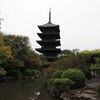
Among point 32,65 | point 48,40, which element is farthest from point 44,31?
point 32,65

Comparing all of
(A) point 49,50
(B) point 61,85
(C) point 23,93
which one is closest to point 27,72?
(A) point 49,50

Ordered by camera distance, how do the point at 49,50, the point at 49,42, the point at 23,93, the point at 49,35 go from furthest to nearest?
the point at 49,35 < the point at 49,42 < the point at 49,50 < the point at 23,93

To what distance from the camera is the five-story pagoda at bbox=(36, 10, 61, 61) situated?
218ft

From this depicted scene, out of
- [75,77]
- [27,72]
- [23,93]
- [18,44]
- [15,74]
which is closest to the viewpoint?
[75,77]

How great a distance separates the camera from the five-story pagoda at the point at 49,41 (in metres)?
66.4

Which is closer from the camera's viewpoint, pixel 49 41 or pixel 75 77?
pixel 75 77

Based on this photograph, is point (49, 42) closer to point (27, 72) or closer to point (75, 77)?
point (27, 72)

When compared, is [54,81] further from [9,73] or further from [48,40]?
[48,40]

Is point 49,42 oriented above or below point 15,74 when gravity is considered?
above

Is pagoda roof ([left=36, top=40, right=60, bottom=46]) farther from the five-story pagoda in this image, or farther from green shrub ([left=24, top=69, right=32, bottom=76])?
green shrub ([left=24, top=69, right=32, bottom=76])

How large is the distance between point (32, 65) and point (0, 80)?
13.0m

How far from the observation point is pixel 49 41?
66.5m

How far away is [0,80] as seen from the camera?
140ft

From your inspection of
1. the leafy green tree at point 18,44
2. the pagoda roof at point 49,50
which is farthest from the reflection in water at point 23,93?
the pagoda roof at point 49,50
